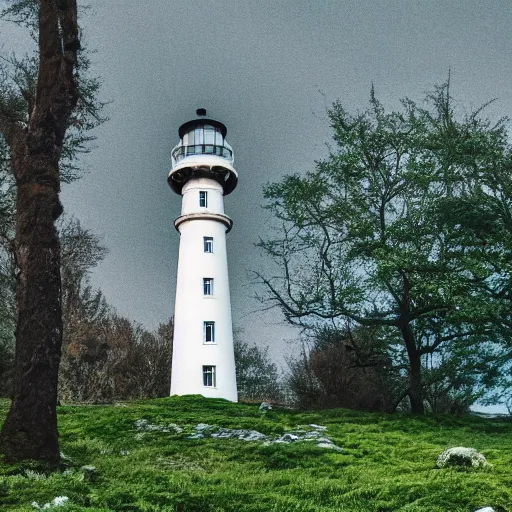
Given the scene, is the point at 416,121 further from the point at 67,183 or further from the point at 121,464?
the point at 121,464

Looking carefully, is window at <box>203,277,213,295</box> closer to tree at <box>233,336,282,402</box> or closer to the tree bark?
tree at <box>233,336,282,402</box>

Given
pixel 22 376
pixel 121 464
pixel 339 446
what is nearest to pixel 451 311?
pixel 339 446

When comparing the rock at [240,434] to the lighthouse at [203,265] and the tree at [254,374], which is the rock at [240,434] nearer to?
the lighthouse at [203,265]

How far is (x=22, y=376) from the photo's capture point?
11.5 m

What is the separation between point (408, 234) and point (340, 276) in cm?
384

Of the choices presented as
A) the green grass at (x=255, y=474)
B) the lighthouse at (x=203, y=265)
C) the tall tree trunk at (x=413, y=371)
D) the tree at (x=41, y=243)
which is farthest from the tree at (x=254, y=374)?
the tree at (x=41, y=243)

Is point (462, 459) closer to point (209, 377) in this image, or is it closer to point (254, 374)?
point (209, 377)

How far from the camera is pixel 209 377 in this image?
109 feet

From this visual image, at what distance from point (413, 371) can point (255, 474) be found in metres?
15.9

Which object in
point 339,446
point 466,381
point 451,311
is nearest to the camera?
point 339,446

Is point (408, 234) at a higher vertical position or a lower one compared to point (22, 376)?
higher

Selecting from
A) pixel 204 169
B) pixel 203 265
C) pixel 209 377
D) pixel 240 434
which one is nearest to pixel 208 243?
pixel 203 265

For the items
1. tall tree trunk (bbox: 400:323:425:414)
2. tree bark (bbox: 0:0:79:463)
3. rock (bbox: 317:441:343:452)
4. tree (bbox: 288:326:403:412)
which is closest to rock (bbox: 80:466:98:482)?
tree bark (bbox: 0:0:79:463)

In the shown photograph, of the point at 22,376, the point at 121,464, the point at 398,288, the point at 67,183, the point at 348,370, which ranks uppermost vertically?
the point at 67,183
